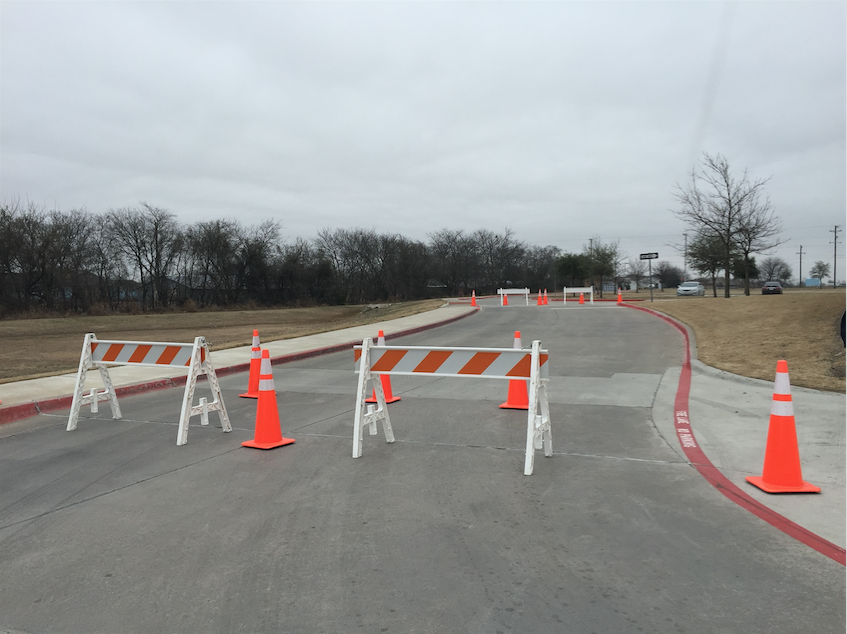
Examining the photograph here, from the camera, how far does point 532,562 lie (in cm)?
395

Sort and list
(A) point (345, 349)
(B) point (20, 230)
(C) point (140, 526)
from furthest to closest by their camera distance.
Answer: (B) point (20, 230) → (A) point (345, 349) → (C) point (140, 526)

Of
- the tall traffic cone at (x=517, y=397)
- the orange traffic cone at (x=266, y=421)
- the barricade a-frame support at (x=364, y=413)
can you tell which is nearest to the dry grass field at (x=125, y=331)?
the orange traffic cone at (x=266, y=421)

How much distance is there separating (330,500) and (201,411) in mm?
3183

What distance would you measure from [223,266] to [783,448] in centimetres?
6260

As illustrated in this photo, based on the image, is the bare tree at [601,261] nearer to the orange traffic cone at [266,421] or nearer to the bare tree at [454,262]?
the bare tree at [454,262]

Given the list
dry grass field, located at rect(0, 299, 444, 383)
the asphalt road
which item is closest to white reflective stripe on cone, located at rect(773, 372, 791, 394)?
the asphalt road

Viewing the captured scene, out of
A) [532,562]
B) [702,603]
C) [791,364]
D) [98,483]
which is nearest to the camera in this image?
[702,603]

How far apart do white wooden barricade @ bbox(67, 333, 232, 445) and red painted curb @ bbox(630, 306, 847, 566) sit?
5.47m

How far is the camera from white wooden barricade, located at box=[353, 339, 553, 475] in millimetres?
6125

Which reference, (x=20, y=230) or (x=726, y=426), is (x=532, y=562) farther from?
(x=20, y=230)

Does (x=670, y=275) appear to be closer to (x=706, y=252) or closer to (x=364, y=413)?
(x=706, y=252)

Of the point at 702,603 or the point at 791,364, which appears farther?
the point at 791,364

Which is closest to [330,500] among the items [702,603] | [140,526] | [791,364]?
[140,526]

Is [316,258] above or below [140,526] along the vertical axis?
above
